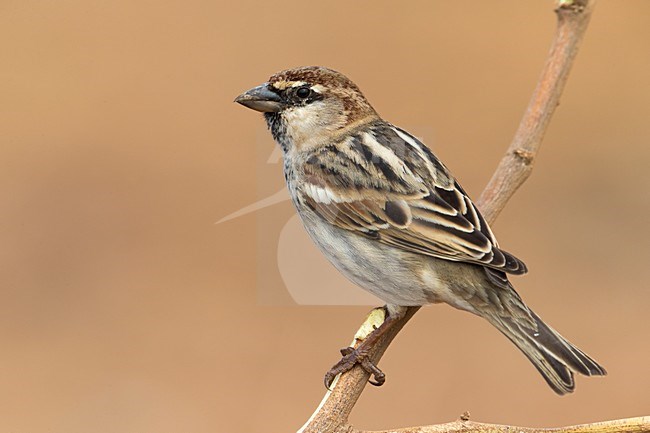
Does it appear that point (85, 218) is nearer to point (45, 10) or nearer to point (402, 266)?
point (45, 10)

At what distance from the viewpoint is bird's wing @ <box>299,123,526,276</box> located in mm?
3893

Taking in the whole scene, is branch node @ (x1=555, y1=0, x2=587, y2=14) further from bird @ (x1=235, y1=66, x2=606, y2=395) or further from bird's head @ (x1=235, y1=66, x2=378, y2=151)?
bird's head @ (x1=235, y1=66, x2=378, y2=151)

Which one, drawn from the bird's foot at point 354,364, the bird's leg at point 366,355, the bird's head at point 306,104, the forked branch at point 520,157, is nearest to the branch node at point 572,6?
the forked branch at point 520,157

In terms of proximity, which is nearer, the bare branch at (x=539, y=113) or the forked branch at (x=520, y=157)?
the forked branch at (x=520, y=157)

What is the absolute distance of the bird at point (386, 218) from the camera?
3.80 m

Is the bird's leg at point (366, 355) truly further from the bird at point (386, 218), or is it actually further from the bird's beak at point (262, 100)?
the bird's beak at point (262, 100)

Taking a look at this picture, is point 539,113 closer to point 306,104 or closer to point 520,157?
point 520,157

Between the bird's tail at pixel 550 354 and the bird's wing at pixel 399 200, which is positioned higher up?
the bird's wing at pixel 399 200

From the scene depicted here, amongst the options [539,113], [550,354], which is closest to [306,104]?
[539,113]

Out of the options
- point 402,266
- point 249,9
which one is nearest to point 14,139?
point 249,9

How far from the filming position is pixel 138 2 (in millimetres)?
10008

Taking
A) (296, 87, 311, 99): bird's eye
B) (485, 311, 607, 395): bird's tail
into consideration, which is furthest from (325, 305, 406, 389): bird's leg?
(296, 87, 311, 99): bird's eye

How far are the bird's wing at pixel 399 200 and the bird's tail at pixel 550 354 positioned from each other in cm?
23

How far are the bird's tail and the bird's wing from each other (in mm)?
230
